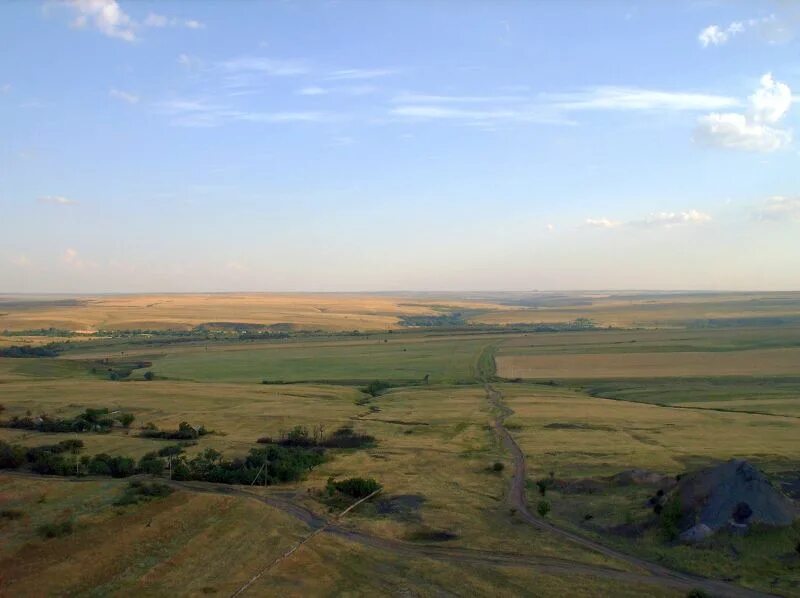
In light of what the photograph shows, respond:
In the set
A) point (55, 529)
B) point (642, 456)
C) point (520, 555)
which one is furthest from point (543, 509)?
point (55, 529)

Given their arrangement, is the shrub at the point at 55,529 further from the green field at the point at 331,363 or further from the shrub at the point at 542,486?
the green field at the point at 331,363

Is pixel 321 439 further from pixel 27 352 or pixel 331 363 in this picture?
pixel 27 352

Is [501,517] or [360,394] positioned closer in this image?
[501,517]

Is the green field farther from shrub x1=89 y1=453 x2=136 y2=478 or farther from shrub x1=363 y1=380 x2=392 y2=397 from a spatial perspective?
shrub x1=89 y1=453 x2=136 y2=478

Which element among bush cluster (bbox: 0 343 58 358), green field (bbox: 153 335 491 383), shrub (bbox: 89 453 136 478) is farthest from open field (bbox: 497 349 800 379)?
bush cluster (bbox: 0 343 58 358)

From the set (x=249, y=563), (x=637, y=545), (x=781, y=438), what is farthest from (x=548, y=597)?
(x=781, y=438)

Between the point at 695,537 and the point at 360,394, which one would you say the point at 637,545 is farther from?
the point at 360,394

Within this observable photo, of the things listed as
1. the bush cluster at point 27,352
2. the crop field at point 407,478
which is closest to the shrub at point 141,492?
the crop field at point 407,478
